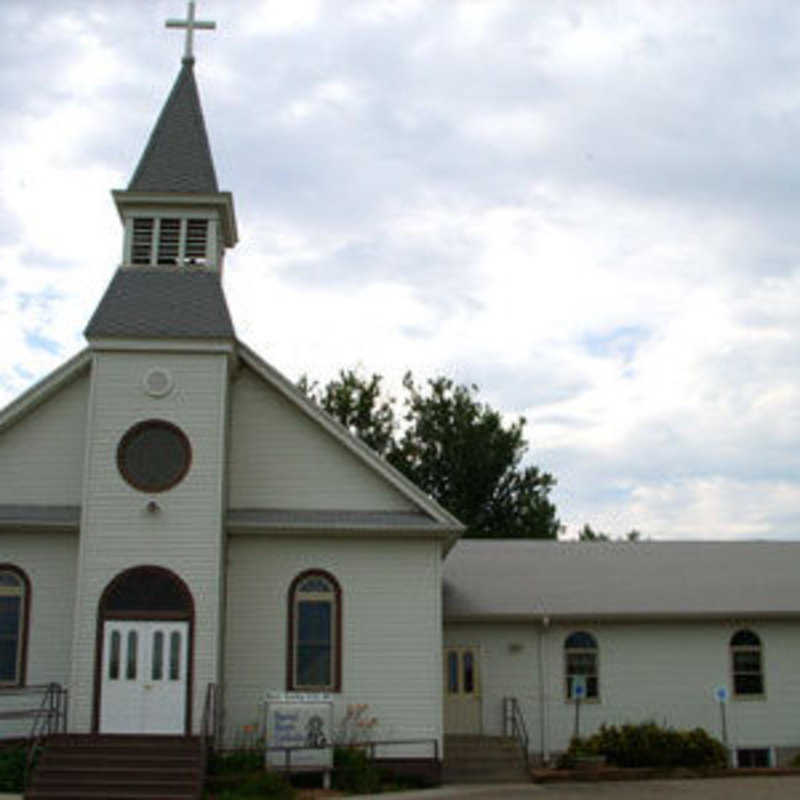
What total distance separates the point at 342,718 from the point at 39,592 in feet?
20.6

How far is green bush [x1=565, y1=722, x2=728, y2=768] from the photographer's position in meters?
25.8

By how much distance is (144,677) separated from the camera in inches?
893

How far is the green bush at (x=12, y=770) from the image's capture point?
21.1m

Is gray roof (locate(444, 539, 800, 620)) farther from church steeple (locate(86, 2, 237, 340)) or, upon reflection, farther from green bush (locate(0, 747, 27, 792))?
green bush (locate(0, 747, 27, 792))

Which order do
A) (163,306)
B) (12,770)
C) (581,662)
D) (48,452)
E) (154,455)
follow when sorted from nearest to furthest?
(12,770), (154,455), (163,306), (48,452), (581,662)

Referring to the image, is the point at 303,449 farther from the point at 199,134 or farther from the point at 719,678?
the point at 719,678

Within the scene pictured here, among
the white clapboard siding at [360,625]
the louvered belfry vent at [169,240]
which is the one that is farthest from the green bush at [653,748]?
the louvered belfry vent at [169,240]

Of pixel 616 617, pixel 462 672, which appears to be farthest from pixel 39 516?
pixel 616 617

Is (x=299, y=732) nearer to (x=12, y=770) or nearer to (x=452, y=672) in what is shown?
(x=12, y=770)

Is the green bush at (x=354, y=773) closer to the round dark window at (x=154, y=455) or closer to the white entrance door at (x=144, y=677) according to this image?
the white entrance door at (x=144, y=677)

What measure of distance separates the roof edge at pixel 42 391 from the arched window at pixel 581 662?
1259 cm

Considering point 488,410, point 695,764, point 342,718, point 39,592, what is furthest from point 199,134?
point 488,410

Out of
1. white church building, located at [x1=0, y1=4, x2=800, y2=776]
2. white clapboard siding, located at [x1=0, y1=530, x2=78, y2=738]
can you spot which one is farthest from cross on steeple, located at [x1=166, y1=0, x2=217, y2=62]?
white clapboard siding, located at [x1=0, y1=530, x2=78, y2=738]

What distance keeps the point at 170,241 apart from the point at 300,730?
397 inches
